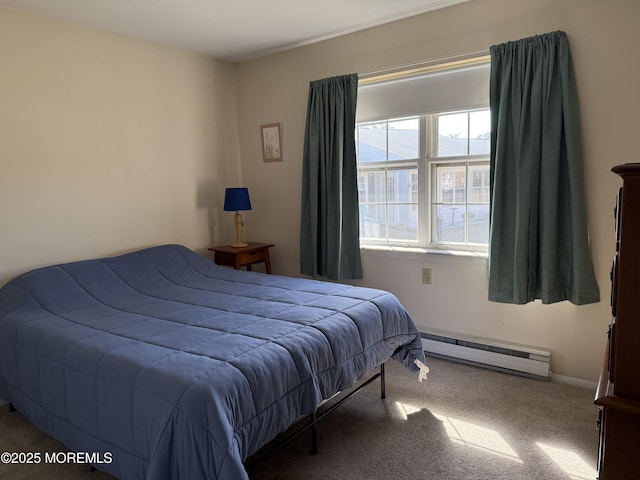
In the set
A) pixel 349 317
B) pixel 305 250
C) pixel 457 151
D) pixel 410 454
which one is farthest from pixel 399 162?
pixel 410 454

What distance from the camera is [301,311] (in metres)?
2.34

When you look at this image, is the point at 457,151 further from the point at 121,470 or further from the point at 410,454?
the point at 121,470

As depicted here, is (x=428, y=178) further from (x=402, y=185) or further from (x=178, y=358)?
(x=178, y=358)

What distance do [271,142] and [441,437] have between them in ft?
9.04

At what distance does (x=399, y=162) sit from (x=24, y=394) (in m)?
2.73

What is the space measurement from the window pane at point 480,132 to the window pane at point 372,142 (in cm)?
67

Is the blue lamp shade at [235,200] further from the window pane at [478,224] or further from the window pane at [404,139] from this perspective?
the window pane at [478,224]

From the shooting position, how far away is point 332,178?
3.53m

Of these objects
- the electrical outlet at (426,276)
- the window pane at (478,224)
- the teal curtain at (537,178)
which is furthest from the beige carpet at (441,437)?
the window pane at (478,224)

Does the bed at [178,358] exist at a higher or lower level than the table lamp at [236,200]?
lower

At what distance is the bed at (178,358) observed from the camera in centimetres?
154

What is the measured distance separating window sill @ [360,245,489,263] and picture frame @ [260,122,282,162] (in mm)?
1154

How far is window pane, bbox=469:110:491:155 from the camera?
9.92 feet

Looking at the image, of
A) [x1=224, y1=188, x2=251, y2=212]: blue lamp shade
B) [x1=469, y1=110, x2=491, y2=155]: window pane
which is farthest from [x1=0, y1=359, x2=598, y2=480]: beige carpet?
[x1=224, y1=188, x2=251, y2=212]: blue lamp shade
